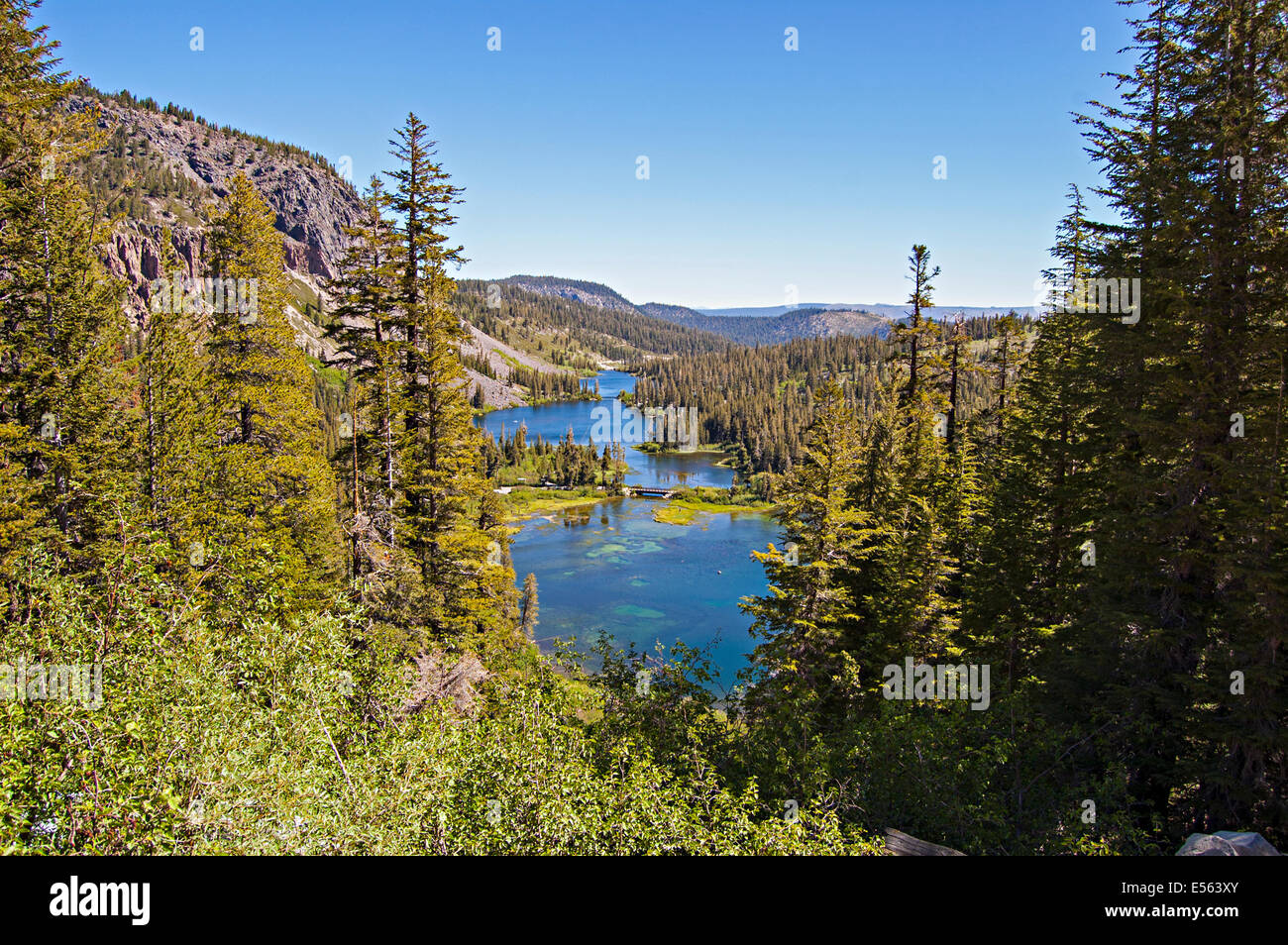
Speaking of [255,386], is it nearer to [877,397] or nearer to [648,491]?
[877,397]

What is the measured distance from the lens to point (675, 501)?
115938 millimetres

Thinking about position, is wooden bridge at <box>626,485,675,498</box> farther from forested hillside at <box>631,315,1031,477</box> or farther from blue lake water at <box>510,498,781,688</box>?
forested hillside at <box>631,315,1031,477</box>

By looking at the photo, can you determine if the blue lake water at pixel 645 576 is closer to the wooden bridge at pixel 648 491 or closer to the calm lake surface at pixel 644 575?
the calm lake surface at pixel 644 575

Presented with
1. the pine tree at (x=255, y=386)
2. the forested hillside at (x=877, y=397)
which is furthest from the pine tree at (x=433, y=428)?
the forested hillside at (x=877, y=397)

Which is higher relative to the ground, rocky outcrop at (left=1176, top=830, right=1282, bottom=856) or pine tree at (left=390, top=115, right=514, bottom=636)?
pine tree at (left=390, top=115, right=514, bottom=636)

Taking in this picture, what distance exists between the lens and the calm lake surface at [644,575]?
5762 cm

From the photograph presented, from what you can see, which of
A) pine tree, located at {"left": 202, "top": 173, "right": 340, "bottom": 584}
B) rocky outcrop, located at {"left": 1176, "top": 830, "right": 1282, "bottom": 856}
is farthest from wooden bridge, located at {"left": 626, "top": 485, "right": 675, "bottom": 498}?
rocky outcrop, located at {"left": 1176, "top": 830, "right": 1282, "bottom": 856}

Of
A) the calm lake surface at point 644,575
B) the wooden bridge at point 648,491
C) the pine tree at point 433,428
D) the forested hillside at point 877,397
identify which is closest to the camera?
the pine tree at point 433,428

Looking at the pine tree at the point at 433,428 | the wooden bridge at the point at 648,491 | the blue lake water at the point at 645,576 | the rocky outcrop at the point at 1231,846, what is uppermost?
the pine tree at the point at 433,428

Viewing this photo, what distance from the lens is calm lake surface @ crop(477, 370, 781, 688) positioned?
57625mm

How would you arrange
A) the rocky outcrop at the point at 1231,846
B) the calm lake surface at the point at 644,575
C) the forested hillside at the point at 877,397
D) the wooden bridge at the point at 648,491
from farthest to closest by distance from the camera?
1. the wooden bridge at the point at 648,491
2. the calm lake surface at the point at 644,575
3. the forested hillside at the point at 877,397
4. the rocky outcrop at the point at 1231,846
